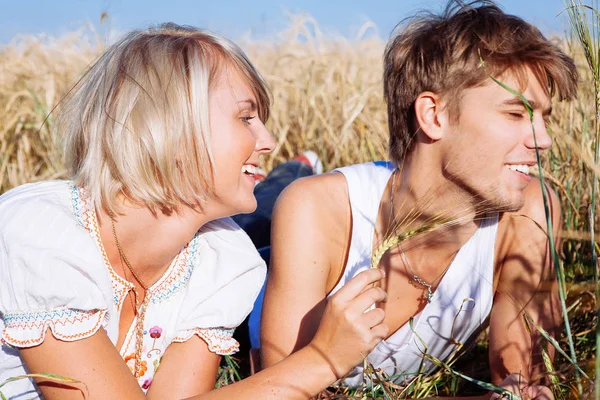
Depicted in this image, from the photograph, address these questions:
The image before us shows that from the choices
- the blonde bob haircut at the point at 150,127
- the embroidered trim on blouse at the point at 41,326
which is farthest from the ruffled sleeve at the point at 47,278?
the blonde bob haircut at the point at 150,127

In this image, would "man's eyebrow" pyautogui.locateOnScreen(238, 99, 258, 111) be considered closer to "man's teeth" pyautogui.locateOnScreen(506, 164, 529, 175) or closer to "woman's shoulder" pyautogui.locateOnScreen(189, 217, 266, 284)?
"woman's shoulder" pyautogui.locateOnScreen(189, 217, 266, 284)

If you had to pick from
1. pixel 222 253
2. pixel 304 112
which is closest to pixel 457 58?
pixel 222 253

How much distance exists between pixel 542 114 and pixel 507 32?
24 centimetres

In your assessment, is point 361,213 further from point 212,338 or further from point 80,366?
point 80,366

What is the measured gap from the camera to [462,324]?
2029 mm

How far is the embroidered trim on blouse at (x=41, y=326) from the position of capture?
1432 millimetres

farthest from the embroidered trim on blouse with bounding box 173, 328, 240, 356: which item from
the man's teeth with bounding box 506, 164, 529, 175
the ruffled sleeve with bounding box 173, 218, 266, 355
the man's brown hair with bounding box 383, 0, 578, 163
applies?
the man's teeth with bounding box 506, 164, 529, 175

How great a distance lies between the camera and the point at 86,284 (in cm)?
146

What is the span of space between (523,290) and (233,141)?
97 centimetres

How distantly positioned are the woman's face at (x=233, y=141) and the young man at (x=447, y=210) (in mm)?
276

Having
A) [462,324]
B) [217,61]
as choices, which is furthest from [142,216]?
[462,324]

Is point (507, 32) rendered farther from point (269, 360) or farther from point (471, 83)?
point (269, 360)

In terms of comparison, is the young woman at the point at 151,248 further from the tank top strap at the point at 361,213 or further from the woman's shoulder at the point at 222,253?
the tank top strap at the point at 361,213

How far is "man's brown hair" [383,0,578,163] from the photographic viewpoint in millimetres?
1823
